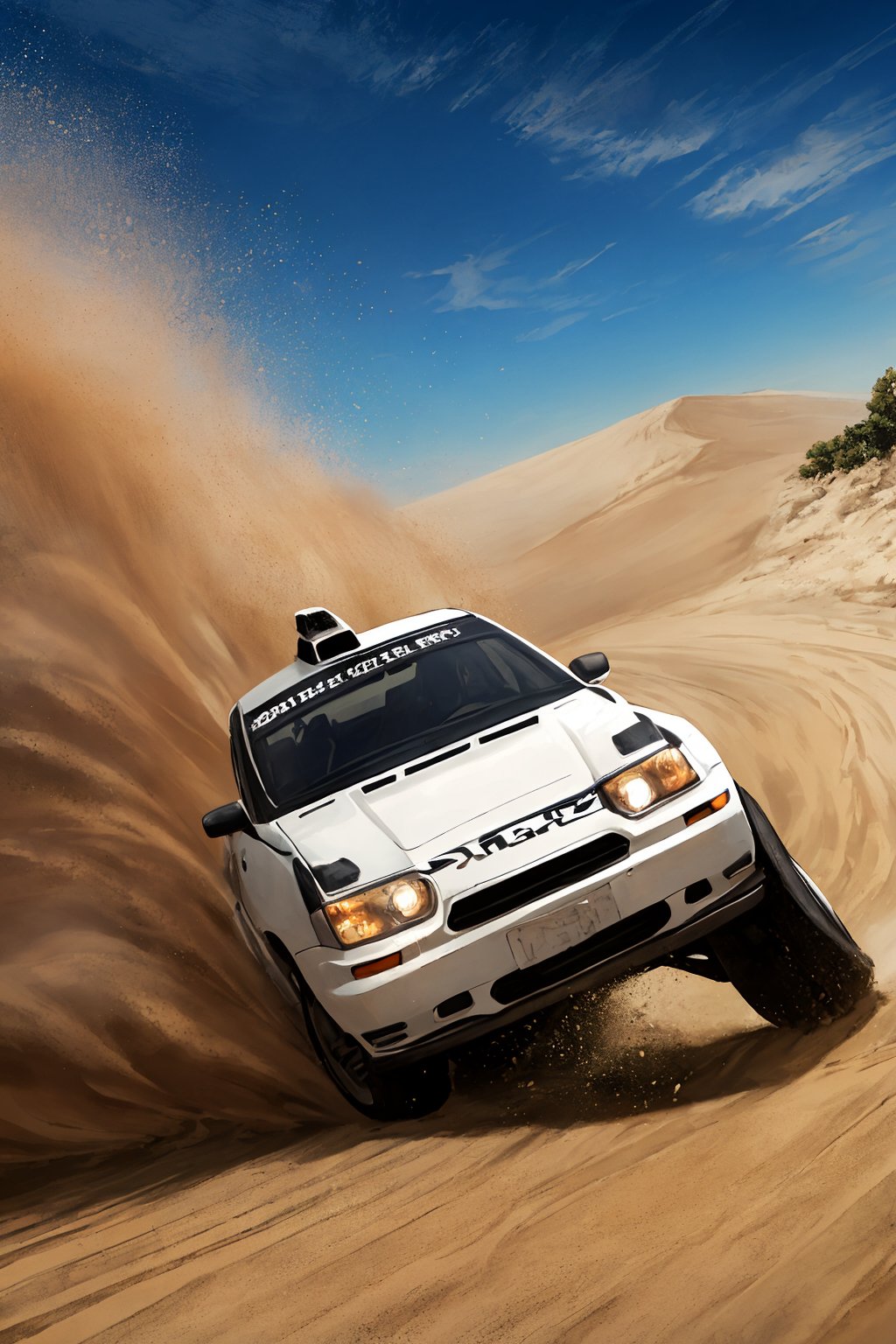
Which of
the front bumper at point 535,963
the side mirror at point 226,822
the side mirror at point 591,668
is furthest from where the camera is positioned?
the side mirror at point 591,668

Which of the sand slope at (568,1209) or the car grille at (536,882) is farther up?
the car grille at (536,882)

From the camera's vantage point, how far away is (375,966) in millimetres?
2963

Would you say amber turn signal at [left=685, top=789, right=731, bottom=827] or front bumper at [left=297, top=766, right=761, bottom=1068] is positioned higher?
amber turn signal at [left=685, top=789, right=731, bottom=827]

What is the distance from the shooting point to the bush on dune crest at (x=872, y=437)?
1747cm

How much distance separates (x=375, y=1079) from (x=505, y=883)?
2.61 feet

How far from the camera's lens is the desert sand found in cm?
224

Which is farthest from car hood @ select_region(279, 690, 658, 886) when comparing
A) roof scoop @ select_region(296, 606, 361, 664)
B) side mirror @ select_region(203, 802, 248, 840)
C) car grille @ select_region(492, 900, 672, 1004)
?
roof scoop @ select_region(296, 606, 361, 664)

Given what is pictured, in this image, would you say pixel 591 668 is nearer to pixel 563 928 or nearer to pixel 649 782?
pixel 649 782

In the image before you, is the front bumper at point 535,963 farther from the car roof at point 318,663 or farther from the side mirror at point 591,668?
the car roof at point 318,663

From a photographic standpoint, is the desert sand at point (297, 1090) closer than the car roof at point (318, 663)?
Yes

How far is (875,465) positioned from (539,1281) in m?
17.7

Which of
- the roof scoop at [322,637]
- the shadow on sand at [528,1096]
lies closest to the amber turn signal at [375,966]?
the shadow on sand at [528,1096]

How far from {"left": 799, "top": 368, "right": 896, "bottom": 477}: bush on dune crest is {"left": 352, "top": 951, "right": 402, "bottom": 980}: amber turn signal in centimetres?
1702

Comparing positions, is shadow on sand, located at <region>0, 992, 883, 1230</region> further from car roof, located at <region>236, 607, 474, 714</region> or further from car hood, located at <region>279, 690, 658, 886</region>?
car roof, located at <region>236, 607, 474, 714</region>
